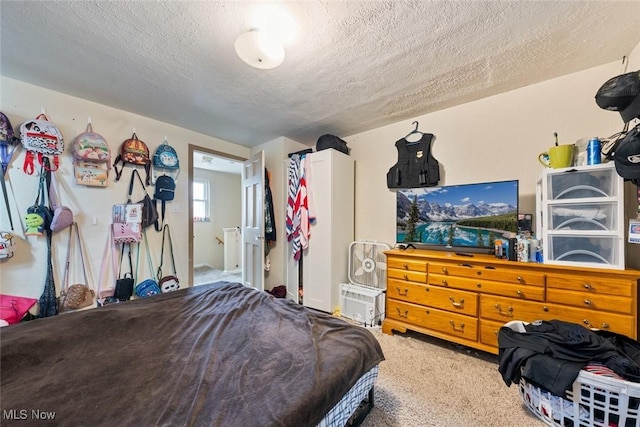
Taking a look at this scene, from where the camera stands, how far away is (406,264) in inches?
90.9

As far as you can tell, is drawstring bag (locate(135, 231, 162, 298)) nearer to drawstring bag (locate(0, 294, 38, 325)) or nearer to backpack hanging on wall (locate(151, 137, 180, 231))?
backpack hanging on wall (locate(151, 137, 180, 231))

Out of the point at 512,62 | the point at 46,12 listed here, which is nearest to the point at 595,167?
the point at 512,62

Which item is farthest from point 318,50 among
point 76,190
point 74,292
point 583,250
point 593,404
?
point 74,292

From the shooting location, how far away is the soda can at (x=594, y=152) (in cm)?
162

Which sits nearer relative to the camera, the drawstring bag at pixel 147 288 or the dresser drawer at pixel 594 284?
the dresser drawer at pixel 594 284

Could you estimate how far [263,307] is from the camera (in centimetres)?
161

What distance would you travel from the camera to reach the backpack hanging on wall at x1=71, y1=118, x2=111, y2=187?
2.33 metres

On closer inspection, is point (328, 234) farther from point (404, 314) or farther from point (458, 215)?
point (458, 215)

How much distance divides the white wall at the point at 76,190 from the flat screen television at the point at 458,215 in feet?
9.59

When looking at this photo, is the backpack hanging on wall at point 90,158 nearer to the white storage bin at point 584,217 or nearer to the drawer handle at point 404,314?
the drawer handle at point 404,314

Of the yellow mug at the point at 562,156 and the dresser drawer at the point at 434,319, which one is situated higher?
the yellow mug at the point at 562,156

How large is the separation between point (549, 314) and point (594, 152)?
120cm

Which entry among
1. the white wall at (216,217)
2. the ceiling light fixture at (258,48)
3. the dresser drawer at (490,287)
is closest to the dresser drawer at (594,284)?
the dresser drawer at (490,287)

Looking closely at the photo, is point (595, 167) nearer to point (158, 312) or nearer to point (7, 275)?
point (158, 312)
